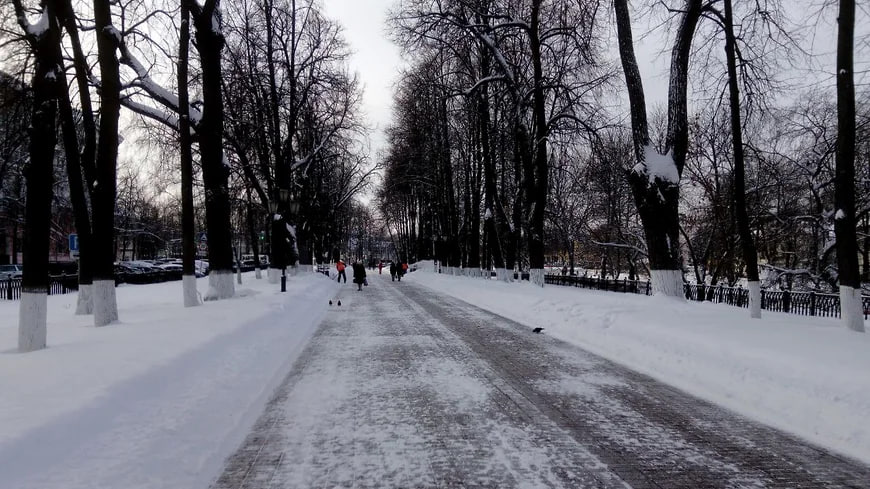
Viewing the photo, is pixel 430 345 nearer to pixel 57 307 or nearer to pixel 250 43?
pixel 57 307

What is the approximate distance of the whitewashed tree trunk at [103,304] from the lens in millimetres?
9680

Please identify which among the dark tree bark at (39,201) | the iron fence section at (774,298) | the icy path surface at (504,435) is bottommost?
the icy path surface at (504,435)

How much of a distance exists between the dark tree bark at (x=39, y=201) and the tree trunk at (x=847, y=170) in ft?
38.9

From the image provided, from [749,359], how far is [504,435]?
3967mm

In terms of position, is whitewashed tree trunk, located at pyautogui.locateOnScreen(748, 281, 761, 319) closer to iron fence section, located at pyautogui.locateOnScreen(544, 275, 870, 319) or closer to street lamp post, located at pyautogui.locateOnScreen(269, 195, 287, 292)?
iron fence section, located at pyautogui.locateOnScreen(544, 275, 870, 319)

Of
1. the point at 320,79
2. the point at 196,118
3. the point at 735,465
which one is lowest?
Result: the point at 735,465

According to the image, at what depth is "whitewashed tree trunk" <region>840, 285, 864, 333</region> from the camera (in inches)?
356

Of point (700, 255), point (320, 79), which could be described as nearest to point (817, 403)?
point (320, 79)

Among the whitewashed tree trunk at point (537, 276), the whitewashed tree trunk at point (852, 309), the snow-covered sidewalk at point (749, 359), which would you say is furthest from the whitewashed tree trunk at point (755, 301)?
the whitewashed tree trunk at point (537, 276)

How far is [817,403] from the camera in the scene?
224 inches

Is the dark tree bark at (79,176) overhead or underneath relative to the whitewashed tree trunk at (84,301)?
overhead

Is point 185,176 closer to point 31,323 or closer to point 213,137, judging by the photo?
point 213,137

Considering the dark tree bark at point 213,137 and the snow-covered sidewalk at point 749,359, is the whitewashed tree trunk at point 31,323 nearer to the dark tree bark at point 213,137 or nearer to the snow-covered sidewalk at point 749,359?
the dark tree bark at point 213,137

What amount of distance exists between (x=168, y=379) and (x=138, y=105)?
11.2 meters
